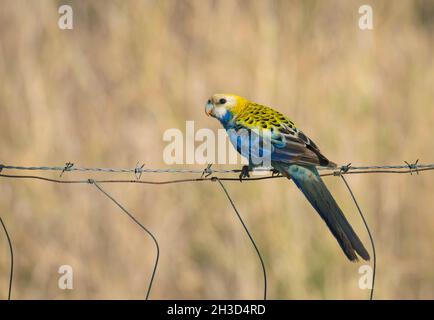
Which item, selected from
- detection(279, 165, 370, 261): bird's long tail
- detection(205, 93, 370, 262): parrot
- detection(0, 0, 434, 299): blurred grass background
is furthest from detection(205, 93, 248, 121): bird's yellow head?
detection(279, 165, 370, 261): bird's long tail

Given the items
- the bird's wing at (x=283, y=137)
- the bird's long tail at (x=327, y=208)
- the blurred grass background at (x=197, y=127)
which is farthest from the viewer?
the blurred grass background at (x=197, y=127)

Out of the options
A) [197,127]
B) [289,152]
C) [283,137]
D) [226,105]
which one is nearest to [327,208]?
[289,152]

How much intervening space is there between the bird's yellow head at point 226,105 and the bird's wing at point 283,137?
6 centimetres

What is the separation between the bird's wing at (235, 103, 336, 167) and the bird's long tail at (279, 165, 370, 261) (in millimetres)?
94

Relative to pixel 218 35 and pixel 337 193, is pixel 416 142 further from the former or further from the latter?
pixel 218 35

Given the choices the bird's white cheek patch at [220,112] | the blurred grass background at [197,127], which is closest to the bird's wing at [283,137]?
the bird's white cheek patch at [220,112]

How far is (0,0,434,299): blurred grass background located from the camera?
6480 mm

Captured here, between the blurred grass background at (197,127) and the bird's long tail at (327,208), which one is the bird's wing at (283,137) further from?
the blurred grass background at (197,127)

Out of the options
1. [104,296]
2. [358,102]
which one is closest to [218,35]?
[358,102]

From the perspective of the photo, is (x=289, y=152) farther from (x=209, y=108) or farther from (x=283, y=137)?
(x=209, y=108)

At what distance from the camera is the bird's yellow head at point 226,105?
19.8 feet

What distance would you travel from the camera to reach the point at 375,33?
686cm

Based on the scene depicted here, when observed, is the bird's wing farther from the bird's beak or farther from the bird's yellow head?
the bird's beak

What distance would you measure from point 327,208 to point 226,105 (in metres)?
1.22
